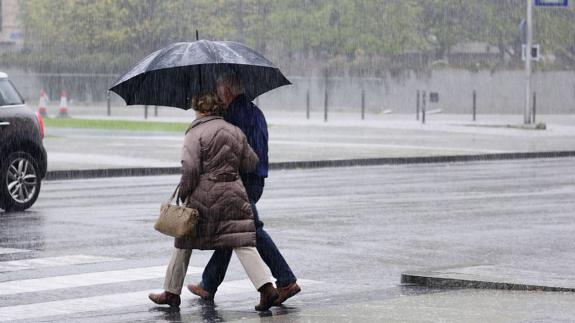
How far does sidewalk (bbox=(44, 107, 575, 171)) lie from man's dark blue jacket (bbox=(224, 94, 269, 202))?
1450cm

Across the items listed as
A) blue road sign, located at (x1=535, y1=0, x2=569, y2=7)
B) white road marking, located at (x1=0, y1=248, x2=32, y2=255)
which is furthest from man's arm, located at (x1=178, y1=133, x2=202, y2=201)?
blue road sign, located at (x1=535, y1=0, x2=569, y2=7)

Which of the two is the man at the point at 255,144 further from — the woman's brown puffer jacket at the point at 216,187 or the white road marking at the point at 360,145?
the white road marking at the point at 360,145

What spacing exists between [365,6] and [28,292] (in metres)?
53.6

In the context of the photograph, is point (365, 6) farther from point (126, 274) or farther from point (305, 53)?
point (126, 274)

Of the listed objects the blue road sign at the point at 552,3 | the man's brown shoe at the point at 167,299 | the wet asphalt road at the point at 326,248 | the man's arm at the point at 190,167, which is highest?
the blue road sign at the point at 552,3

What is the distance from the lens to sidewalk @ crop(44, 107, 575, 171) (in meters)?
26.6

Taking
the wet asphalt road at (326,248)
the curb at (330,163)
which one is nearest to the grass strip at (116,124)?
the curb at (330,163)

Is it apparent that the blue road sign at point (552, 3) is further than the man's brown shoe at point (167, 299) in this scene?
Yes

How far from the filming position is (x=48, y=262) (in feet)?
38.6

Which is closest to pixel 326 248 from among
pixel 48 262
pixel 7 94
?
pixel 48 262

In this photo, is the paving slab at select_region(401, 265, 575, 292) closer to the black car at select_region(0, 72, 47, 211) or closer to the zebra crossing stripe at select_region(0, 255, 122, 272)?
the zebra crossing stripe at select_region(0, 255, 122, 272)

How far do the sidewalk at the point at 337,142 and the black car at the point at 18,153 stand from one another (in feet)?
20.5

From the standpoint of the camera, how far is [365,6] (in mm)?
62844

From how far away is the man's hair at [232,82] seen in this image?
9273mm
